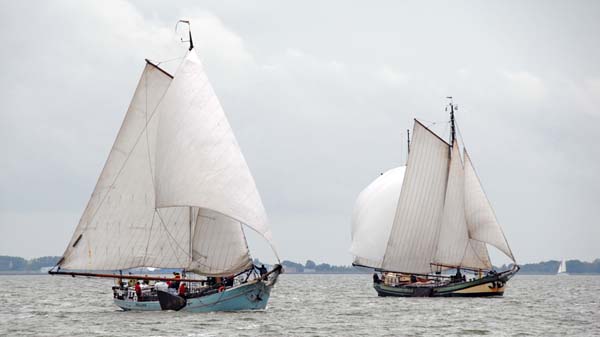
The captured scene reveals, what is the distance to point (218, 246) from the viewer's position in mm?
56312

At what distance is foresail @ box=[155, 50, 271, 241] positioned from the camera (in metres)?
53.6

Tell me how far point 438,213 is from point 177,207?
3045 centimetres

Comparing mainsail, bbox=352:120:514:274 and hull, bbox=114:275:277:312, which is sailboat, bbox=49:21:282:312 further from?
mainsail, bbox=352:120:514:274

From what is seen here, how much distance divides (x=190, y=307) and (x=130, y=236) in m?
5.28

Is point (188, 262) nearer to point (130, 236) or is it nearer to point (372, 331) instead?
point (130, 236)

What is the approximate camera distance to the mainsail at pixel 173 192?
177 ft

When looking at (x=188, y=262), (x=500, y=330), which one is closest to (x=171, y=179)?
(x=188, y=262)

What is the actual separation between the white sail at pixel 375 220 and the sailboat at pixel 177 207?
37638 millimetres

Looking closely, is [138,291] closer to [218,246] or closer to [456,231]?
[218,246]

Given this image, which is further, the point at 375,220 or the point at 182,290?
the point at 375,220

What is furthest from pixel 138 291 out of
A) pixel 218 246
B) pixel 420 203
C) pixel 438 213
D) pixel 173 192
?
pixel 438 213

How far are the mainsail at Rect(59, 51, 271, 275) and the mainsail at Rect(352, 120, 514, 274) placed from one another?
91.2 ft

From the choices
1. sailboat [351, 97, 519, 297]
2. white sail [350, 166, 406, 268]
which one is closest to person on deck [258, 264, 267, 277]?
sailboat [351, 97, 519, 297]

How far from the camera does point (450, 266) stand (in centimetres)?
8325
